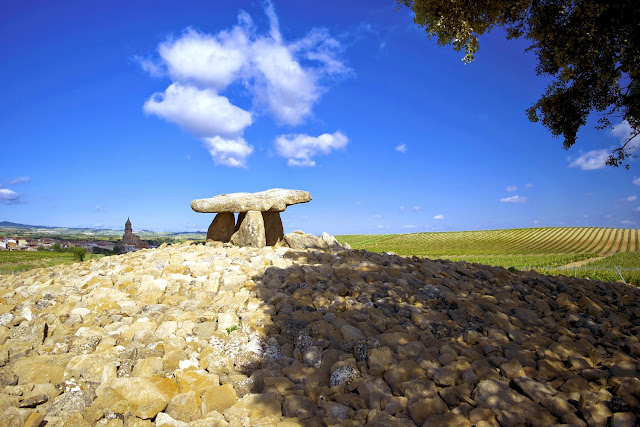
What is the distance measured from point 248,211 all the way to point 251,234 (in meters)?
1.08

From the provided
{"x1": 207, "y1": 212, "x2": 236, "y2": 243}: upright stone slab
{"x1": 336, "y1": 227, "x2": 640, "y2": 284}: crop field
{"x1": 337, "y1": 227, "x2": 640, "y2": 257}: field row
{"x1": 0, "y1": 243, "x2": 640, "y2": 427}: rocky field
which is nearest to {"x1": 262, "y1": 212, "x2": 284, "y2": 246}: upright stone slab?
{"x1": 207, "y1": 212, "x2": 236, "y2": 243}: upright stone slab

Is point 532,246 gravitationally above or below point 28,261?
above

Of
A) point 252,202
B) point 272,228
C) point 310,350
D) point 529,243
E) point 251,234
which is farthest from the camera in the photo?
point 529,243

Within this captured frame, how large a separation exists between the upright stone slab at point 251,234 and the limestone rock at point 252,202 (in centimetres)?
66

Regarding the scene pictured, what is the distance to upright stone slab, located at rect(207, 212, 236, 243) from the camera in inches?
532

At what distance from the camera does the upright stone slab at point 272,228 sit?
13.6 metres

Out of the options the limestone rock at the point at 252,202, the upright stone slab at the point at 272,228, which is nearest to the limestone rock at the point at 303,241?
the upright stone slab at the point at 272,228

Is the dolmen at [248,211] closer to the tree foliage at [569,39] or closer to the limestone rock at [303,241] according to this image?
the limestone rock at [303,241]

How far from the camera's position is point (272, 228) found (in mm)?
13719

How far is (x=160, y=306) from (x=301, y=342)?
8.85 ft

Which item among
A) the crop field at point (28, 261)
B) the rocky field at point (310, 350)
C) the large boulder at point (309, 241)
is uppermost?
the large boulder at point (309, 241)

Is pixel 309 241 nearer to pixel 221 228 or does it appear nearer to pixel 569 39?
pixel 221 228

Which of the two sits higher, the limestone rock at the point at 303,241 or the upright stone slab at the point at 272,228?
the upright stone slab at the point at 272,228

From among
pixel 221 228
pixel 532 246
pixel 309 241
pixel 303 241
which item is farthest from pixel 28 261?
pixel 532 246
